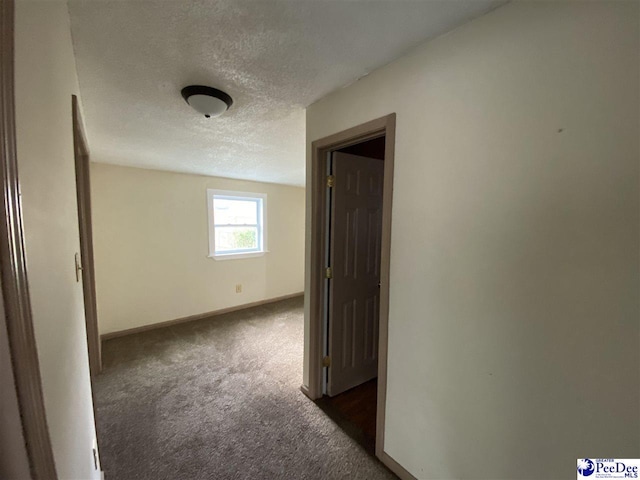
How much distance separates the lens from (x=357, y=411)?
1966 mm

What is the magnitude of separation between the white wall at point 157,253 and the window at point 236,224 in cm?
10

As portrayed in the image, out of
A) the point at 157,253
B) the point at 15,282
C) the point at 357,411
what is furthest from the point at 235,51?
the point at 157,253

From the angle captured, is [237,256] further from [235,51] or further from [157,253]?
[235,51]

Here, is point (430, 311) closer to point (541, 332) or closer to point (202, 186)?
point (541, 332)

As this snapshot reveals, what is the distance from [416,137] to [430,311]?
0.82m

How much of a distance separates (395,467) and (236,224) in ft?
11.6

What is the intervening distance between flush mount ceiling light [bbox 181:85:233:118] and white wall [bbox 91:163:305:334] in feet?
7.70

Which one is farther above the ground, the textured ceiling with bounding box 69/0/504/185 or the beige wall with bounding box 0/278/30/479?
the textured ceiling with bounding box 69/0/504/185

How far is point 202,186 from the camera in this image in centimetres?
372

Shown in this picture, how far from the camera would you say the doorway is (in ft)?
6.15

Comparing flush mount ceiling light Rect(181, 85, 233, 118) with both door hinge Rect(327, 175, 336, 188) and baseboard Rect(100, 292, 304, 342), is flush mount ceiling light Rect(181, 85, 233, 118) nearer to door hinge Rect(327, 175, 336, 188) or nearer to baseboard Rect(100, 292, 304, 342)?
door hinge Rect(327, 175, 336, 188)

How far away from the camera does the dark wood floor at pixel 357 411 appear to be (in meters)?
1.74

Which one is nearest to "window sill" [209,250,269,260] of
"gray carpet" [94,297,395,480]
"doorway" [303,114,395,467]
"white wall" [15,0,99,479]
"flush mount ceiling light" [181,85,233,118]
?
"gray carpet" [94,297,395,480]

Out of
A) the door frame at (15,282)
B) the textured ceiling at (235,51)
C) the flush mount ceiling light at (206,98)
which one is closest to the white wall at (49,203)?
the door frame at (15,282)
